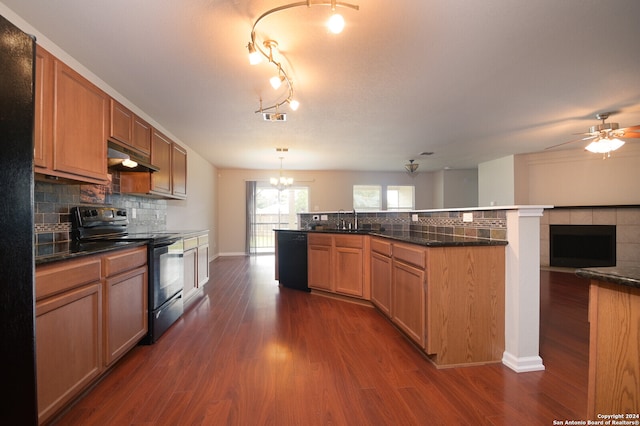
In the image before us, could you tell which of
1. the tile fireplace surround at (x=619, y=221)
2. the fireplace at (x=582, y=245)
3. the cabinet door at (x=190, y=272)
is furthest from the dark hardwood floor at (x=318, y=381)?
the tile fireplace surround at (x=619, y=221)

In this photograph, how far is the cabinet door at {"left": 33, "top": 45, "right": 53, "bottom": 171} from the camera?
1.58m

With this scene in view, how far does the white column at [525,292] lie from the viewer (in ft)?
6.13

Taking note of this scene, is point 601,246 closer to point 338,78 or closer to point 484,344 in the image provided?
point 484,344

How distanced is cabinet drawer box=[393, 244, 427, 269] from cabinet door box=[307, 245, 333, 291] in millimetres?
1224

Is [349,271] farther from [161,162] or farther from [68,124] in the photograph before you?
[68,124]

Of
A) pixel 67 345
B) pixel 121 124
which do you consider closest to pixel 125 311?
pixel 67 345

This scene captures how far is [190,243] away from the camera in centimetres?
321

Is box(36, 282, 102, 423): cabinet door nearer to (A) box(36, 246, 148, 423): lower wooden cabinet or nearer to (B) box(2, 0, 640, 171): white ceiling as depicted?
(A) box(36, 246, 148, 423): lower wooden cabinet

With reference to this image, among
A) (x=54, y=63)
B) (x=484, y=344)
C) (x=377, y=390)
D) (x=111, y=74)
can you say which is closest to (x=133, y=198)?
(x=111, y=74)

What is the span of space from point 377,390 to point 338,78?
8.31 feet

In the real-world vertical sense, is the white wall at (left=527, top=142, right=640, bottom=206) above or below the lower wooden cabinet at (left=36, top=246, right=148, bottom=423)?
above

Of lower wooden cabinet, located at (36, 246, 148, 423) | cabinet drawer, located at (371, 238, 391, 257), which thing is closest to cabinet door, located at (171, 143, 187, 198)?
lower wooden cabinet, located at (36, 246, 148, 423)

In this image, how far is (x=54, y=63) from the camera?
169cm

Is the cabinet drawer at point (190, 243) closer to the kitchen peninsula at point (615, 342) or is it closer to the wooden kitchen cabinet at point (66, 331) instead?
the wooden kitchen cabinet at point (66, 331)
